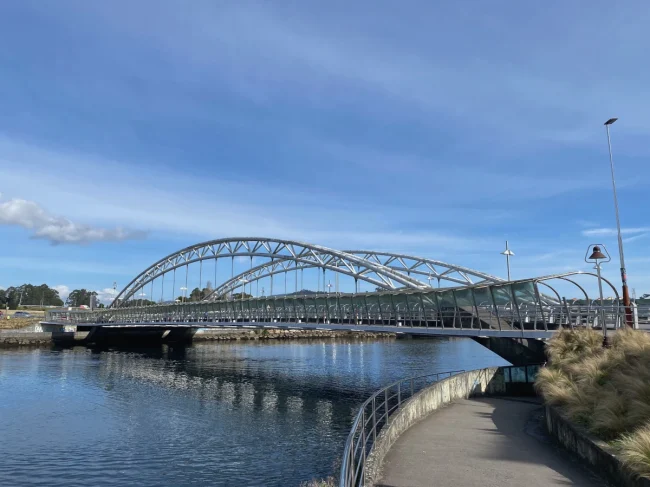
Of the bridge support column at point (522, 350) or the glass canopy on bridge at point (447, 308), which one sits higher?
the glass canopy on bridge at point (447, 308)

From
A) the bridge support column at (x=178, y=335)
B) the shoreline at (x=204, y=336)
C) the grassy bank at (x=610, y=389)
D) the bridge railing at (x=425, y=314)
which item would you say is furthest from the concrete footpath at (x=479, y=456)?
the bridge support column at (x=178, y=335)

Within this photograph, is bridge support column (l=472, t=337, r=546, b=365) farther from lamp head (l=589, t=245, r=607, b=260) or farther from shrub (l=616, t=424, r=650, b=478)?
shrub (l=616, t=424, r=650, b=478)

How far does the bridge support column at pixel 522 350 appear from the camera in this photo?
84.2 feet

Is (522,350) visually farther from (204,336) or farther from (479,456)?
(204,336)

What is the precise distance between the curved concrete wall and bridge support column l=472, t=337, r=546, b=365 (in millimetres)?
4794

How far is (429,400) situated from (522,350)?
12484mm

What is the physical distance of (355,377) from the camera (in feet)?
141

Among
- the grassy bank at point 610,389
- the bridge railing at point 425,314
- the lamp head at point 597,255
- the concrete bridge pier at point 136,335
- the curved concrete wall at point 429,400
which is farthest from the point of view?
the concrete bridge pier at point 136,335

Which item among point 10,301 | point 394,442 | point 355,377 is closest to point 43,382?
point 355,377

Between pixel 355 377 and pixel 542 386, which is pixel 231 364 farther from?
pixel 542 386

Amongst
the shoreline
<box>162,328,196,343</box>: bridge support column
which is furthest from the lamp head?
<box>162,328,196,343</box>: bridge support column

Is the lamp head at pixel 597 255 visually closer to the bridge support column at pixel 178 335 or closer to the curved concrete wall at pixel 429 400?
the curved concrete wall at pixel 429 400

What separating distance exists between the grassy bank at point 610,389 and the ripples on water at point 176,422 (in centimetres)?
810

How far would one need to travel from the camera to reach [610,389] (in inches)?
487
